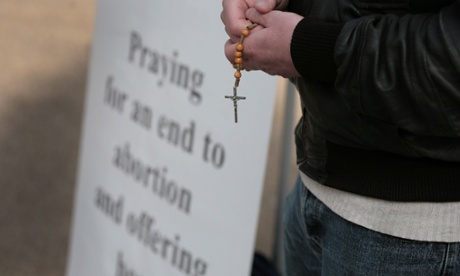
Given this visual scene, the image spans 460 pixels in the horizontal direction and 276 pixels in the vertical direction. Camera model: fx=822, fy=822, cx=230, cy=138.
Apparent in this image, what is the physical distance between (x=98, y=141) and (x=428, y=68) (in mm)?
1475

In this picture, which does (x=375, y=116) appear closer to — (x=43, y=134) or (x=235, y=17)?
(x=235, y=17)

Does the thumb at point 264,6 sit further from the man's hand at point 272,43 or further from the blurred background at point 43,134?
the blurred background at point 43,134

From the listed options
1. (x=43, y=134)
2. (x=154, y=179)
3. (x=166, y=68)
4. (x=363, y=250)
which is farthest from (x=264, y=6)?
(x=43, y=134)

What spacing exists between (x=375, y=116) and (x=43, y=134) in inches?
109

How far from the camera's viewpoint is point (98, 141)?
2314 mm

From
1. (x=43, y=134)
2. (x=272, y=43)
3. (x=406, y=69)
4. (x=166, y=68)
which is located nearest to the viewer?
(x=406, y=69)

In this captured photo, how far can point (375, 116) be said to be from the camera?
41.1 inches

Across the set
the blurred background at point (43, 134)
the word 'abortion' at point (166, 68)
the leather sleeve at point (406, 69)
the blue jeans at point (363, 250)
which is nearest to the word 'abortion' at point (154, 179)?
the word 'abortion' at point (166, 68)

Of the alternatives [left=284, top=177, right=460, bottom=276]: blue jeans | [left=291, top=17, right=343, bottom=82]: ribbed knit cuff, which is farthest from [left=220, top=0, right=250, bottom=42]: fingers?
[left=284, top=177, right=460, bottom=276]: blue jeans

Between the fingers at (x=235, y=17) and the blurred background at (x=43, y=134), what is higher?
the fingers at (x=235, y=17)

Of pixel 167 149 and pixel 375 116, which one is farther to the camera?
pixel 167 149

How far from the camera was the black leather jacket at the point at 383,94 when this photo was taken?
983 millimetres

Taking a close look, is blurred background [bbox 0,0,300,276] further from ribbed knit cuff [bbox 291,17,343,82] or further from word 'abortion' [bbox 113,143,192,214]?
ribbed knit cuff [bbox 291,17,343,82]

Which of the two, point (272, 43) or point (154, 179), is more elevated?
point (272, 43)
